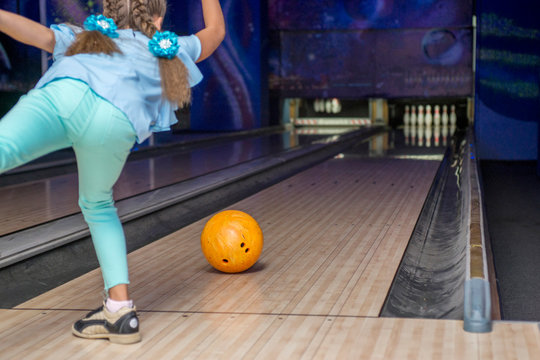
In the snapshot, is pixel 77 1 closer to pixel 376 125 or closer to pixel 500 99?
pixel 500 99

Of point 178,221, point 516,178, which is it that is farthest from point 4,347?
point 516,178

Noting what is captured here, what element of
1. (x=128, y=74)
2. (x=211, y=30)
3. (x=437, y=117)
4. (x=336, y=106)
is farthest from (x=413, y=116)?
(x=128, y=74)

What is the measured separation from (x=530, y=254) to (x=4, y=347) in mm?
2594

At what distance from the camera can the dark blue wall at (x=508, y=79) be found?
698 centimetres

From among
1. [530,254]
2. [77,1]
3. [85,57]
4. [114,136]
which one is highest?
[77,1]

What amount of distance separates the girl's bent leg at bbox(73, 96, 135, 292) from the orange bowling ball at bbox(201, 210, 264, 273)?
0.72 m

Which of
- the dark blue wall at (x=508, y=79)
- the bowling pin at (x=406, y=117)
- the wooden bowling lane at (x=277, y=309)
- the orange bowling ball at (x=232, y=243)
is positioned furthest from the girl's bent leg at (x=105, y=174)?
the bowling pin at (x=406, y=117)

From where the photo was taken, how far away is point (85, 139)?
1568 millimetres

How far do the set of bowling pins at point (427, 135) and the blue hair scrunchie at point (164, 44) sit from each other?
6.77 m

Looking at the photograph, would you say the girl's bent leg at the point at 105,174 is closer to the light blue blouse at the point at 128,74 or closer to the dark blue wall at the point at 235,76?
the light blue blouse at the point at 128,74

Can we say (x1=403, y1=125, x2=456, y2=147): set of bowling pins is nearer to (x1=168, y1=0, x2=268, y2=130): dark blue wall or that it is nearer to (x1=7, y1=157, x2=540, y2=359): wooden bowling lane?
(x1=168, y1=0, x2=268, y2=130): dark blue wall

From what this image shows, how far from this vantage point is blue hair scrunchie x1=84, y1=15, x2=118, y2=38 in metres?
1.57

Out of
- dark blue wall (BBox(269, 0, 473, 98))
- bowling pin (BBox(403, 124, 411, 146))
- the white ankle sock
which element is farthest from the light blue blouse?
dark blue wall (BBox(269, 0, 473, 98))

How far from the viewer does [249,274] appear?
246cm
